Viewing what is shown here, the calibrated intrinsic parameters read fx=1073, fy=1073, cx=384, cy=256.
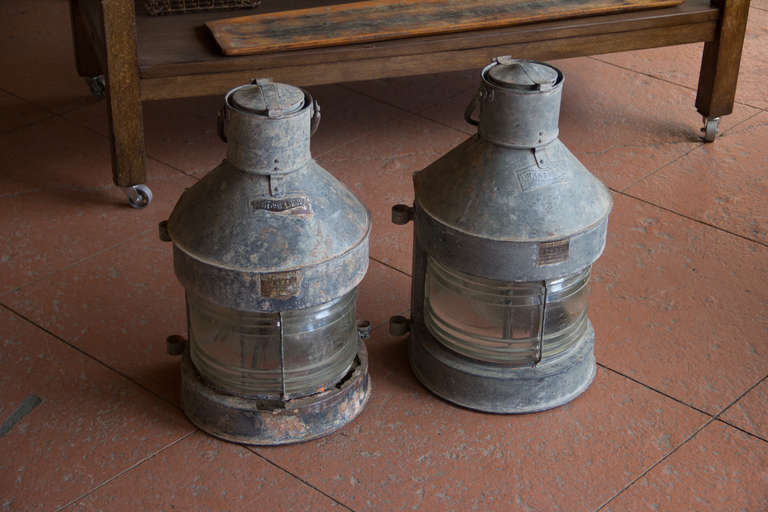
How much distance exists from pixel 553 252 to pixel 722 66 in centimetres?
160

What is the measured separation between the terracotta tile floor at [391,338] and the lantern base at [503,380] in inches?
1.3

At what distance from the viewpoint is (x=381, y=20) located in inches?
126

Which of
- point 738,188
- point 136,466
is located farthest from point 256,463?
point 738,188

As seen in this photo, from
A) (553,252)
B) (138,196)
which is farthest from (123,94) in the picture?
(553,252)

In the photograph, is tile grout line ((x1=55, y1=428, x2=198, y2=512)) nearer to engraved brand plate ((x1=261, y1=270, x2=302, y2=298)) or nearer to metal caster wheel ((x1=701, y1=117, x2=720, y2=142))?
engraved brand plate ((x1=261, y1=270, x2=302, y2=298))

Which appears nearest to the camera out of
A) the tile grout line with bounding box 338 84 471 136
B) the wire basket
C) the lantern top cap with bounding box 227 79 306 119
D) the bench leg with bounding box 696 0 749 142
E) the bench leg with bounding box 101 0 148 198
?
the lantern top cap with bounding box 227 79 306 119

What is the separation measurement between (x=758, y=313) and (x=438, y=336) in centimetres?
88

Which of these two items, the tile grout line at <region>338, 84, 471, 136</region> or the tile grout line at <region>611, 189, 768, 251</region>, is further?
the tile grout line at <region>338, 84, 471, 136</region>

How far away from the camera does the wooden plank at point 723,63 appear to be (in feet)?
11.1

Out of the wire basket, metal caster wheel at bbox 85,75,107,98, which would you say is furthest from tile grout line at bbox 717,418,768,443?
metal caster wheel at bbox 85,75,107,98

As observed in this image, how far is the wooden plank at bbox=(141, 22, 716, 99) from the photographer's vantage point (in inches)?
119

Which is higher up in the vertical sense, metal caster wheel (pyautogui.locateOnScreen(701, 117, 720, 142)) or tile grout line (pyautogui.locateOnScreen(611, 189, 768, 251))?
metal caster wheel (pyautogui.locateOnScreen(701, 117, 720, 142))

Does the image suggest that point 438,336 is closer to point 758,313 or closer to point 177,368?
point 177,368

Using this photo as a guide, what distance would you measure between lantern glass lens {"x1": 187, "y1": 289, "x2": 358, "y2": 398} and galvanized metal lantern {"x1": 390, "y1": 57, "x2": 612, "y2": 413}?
24 cm
